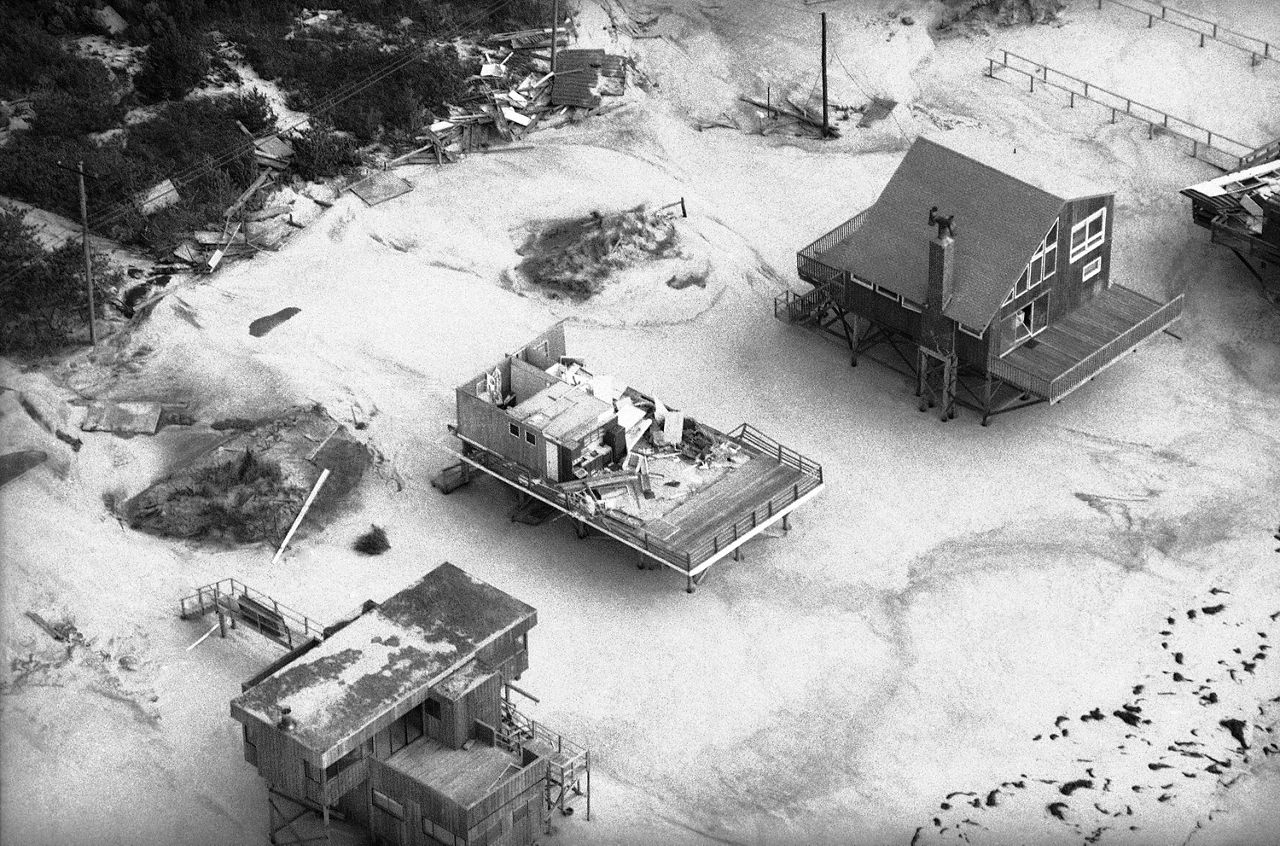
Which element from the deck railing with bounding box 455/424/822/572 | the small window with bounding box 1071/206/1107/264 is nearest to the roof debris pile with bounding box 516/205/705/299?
the deck railing with bounding box 455/424/822/572

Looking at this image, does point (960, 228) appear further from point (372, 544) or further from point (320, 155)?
point (320, 155)

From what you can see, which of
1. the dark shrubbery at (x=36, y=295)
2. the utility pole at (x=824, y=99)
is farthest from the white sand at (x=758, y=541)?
the dark shrubbery at (x=36, y=295)

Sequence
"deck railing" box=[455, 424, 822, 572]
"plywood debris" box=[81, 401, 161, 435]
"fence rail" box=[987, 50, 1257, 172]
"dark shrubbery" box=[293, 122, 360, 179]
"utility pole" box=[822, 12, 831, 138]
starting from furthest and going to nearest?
→ 1. "utility pole" box=[822, 12, 831, 138]
2. "fence rail" box=[987, 50, 1257, 172]
3. "dark shrubbery" box=[293, 122, 360, 179]
4. "plywood debris" box=[81, 401, 161, 435]
5. "deck railing" box=[455, 424, 822, 572]

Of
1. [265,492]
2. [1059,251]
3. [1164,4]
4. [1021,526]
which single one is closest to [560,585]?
[265,492]

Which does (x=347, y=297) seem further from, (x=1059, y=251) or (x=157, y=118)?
(x=1059, y=251)

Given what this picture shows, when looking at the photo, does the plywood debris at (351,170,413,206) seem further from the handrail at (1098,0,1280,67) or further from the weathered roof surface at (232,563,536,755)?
the handrail at (1098,0,1280,67)

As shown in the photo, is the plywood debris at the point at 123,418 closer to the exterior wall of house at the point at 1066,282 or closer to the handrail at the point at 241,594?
the handrail at the point at 241,594

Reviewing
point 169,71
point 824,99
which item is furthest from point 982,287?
point 169,71
